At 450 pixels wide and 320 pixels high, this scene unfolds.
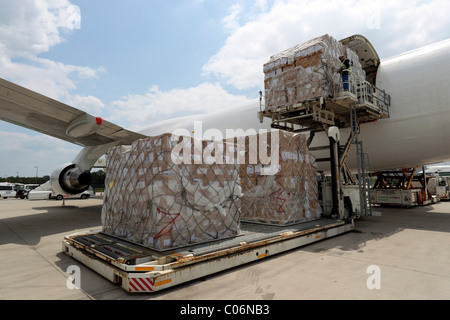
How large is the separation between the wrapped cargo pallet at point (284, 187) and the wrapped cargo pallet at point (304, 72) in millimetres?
1613

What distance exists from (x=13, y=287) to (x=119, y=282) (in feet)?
5.66

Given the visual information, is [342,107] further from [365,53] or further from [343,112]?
[365,53]

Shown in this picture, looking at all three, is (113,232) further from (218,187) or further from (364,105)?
(364,105)

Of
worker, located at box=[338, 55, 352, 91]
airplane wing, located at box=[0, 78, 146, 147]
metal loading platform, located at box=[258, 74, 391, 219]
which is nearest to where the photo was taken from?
worker, located at box=[338, 55, 352, 91]

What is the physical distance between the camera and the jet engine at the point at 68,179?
38.4 feet

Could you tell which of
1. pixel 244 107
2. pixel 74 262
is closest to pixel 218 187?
pixel 74 262

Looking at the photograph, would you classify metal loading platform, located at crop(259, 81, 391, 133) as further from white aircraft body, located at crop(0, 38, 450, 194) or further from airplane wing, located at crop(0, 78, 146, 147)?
airplane wing, located at crop(0, 78, 146, 147)

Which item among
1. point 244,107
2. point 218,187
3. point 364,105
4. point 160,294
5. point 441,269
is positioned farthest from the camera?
point 244,107

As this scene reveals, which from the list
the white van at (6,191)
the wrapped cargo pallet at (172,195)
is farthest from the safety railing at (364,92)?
the white van at (6,191)

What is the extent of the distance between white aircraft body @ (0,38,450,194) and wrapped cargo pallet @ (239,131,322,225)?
11.3ft

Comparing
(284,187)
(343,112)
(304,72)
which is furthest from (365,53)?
(284,187)

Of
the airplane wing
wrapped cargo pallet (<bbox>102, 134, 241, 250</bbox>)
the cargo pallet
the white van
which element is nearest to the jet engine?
the airplane wing

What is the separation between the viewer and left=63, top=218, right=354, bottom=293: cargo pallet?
3832 millimetres
